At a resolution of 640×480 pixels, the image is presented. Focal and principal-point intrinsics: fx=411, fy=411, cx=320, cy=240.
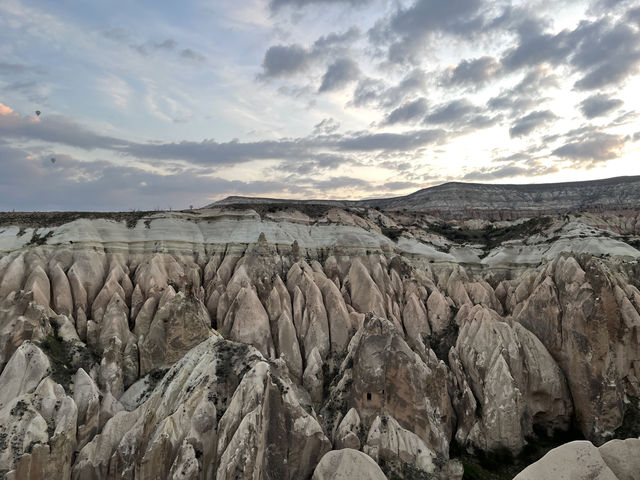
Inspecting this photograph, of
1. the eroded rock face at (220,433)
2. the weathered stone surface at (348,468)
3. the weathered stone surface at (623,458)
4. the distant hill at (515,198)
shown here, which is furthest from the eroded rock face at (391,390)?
the distant hill at (515,198)

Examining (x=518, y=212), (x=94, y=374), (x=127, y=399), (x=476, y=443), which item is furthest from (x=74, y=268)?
(x=518, y=212)

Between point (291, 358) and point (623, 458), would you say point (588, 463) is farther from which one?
point (291, 358)

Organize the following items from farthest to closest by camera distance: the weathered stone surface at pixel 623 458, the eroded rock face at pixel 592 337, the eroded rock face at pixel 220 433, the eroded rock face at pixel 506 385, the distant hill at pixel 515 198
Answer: the distant hill at pixel 515 198 < the eroded rock face at pixel 592 337 < the eroded rock face at pixel 506 385 < the eroded rock face at pixel 220 433 < the weathered stone surface at pixel 623 458

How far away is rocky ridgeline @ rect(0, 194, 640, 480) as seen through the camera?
14445 millimetres

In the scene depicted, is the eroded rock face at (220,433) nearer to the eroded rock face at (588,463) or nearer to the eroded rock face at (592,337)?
the eroded rock face at (588,463)

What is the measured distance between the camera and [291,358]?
28109 mm

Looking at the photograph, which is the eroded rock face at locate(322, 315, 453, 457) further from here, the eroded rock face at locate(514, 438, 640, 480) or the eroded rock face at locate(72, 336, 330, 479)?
the eroded rock face at locate(514, 438, 640, 480)

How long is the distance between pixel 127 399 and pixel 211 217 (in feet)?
82.6

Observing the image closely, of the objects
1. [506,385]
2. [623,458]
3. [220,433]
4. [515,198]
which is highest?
[515,198]

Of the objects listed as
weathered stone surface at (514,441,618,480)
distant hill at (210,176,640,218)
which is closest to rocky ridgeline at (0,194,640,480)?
weathered stone surface at (514,441,618,480)

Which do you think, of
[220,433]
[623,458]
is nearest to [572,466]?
[623,458]

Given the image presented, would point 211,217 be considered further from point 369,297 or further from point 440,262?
point 440,262

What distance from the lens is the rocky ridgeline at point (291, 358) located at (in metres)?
14.4

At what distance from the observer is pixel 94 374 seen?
22188 mm
